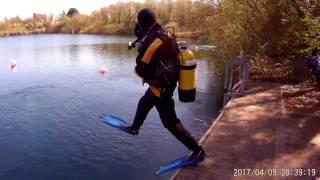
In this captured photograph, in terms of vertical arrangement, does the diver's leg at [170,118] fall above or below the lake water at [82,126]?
above

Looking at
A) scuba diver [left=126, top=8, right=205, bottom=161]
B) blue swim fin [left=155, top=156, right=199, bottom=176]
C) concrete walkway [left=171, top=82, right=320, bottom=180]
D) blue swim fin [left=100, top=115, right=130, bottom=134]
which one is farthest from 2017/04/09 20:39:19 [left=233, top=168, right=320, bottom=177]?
blue swim fin [left=100, top=115, right=130, bottom=134]

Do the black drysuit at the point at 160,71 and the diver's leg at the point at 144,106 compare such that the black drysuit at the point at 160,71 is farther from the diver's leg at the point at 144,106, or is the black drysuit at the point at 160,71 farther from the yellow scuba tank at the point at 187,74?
the yellow scuba tank at the point at 187,74

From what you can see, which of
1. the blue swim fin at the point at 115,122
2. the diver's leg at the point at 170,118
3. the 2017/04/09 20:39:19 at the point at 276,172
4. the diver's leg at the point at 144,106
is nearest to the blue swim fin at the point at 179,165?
the diver's leg at the point at 170,118

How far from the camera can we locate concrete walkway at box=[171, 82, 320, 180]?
5.51 meters

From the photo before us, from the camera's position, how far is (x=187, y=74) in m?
5.45

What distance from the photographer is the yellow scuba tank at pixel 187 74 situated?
17.8 ft

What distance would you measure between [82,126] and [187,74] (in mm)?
9567

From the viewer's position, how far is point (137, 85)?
845 inches

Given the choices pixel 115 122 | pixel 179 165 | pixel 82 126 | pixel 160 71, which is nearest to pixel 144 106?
pixel 160 71

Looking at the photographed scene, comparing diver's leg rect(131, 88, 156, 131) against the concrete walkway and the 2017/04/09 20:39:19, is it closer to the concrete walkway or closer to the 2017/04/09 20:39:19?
the concrete walkway

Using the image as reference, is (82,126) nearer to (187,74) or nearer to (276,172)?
(187,74)

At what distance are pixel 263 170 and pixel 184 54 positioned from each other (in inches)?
87.5

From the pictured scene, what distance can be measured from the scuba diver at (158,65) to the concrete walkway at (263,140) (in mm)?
772

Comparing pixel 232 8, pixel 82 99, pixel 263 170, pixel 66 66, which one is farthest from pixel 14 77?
pixel 263 170
